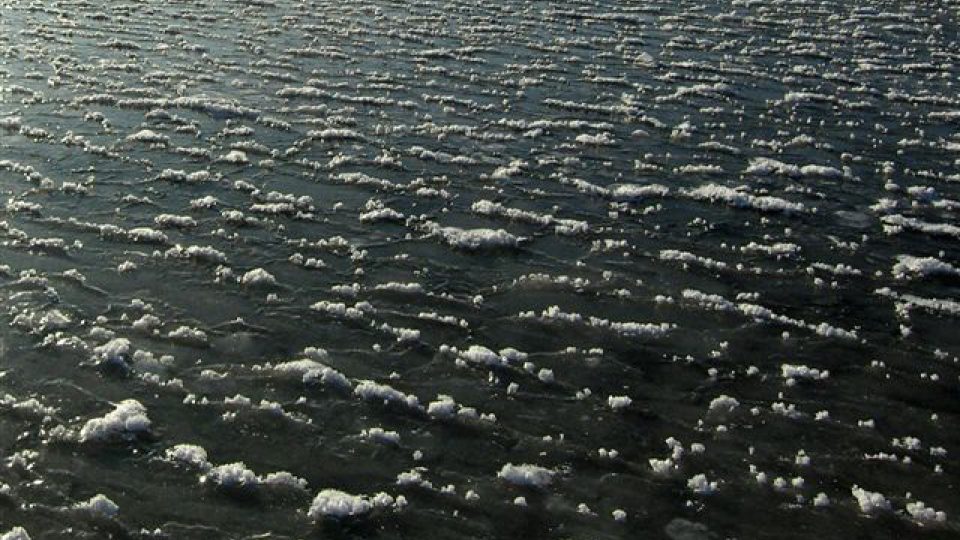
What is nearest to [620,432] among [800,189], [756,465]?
[756,465]

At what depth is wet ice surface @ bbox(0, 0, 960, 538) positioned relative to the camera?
28.8 ft

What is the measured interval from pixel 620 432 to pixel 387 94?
540 inches

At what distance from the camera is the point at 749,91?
72.3 feet

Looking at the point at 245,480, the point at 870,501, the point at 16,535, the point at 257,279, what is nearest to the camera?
the point at 16,535

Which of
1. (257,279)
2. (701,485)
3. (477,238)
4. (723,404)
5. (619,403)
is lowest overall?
(701,485)

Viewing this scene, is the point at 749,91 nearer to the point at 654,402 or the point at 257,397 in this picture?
the point at 654,402

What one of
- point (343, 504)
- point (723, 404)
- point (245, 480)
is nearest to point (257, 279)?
point (245, 480)

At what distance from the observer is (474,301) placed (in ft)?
40.1

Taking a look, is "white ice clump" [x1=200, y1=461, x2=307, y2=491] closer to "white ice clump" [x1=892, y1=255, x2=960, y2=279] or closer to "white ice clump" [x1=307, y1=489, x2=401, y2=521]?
"white ice clump" [x1=307, y1=489, x2=401, y2=521]

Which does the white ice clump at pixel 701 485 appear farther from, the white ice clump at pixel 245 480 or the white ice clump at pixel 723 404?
the white ice clump at pixel 245 480

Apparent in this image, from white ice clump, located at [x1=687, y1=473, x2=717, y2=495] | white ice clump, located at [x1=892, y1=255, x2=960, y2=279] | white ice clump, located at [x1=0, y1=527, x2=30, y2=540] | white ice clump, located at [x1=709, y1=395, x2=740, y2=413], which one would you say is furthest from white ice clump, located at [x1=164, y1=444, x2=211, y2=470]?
white ice clump, located at [x1=892, y1=255, x2=960, y2=279]

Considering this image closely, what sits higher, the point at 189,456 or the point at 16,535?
the point at 189,456

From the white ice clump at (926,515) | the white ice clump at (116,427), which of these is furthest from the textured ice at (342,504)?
the white ice clump at (926,515)

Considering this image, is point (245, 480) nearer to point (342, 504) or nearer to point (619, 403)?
point (342, 504)
